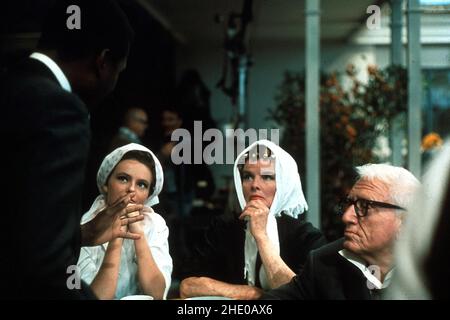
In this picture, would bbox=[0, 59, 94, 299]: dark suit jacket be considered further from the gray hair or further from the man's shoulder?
the gray hair

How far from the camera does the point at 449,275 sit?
0.98m

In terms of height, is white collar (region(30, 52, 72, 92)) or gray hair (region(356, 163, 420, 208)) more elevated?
white collar (region(30, 52, 72, 92))

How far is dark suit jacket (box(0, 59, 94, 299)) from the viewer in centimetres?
137

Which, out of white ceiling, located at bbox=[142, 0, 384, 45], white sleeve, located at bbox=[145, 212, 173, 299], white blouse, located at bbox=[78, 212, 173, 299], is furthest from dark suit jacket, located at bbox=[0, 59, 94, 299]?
white ceiling, located at bbox=[142, 0, 384, 45]

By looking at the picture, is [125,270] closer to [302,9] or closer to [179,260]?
[179,260]

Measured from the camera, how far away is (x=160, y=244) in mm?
2281

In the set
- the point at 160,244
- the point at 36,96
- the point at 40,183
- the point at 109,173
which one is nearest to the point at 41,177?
the point at 40,183

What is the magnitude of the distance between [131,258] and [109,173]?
29cm

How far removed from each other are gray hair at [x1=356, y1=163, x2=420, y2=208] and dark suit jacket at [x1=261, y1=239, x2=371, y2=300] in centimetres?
23

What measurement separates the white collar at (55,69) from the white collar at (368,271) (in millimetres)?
1010

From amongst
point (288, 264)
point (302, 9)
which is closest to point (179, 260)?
point (288, 264)

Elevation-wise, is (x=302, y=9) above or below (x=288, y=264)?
above

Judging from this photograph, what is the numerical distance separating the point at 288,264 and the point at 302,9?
A: 154 cm
